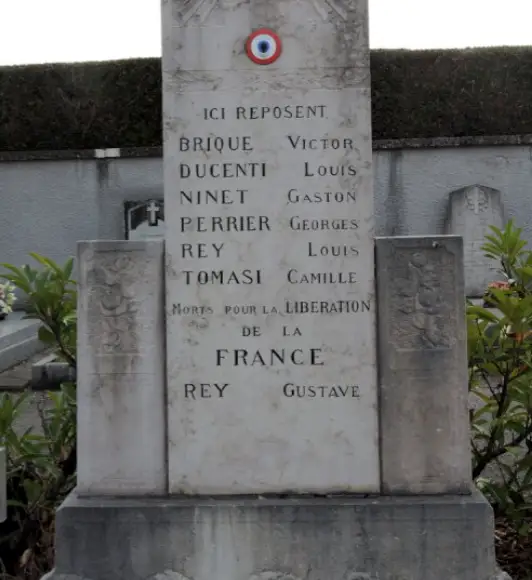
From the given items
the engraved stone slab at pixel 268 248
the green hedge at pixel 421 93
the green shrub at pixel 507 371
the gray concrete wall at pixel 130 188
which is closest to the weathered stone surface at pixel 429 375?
the engraved stone slab at pixel 268 248

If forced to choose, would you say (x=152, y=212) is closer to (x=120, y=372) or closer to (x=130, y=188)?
(x=130, y=188)

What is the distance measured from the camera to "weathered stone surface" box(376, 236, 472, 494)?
2461 mm

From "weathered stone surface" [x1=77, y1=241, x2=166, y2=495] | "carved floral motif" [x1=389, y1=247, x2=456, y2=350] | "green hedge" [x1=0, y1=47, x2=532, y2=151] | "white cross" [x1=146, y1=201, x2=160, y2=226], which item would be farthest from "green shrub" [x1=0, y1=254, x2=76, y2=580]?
"green hedge" [x1=0, y1=47, x2=532, y2=151]

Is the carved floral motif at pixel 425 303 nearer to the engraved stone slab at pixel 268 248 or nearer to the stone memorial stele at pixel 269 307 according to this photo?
the stone memorial stele at pixel 269 307

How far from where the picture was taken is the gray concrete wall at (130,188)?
10625mm

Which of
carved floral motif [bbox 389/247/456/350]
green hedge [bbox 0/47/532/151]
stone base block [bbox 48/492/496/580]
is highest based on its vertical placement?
green hedge [bbox 0/47/532/151]

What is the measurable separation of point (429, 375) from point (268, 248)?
701 mm

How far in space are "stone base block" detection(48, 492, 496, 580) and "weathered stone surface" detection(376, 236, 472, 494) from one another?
10cm

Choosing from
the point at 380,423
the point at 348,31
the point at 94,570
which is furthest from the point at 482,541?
the point at 348,31

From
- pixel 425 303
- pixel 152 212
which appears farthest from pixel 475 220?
pixel 425 303

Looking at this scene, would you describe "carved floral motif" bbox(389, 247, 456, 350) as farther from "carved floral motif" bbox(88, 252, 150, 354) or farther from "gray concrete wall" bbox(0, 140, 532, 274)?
"gray concrete wall" bbox(0, 140, 532, 274)

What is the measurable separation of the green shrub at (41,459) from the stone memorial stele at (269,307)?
1.73ft

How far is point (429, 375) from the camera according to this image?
2.46 metres

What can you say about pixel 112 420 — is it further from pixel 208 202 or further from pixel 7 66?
pixel 7 66
